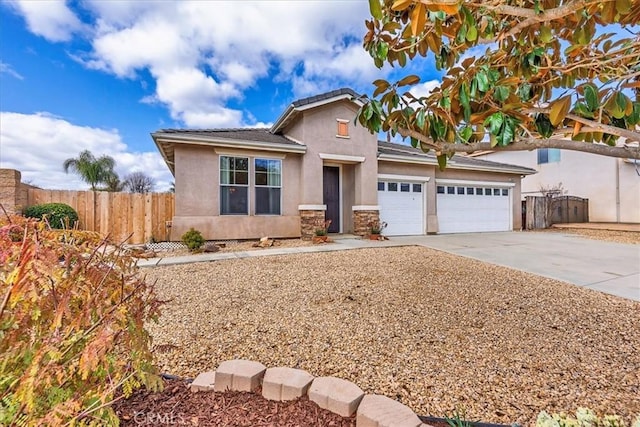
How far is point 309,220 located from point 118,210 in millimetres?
6727

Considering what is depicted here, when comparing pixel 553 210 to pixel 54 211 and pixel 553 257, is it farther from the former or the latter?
pixel 54 211

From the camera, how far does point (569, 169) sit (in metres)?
20.1

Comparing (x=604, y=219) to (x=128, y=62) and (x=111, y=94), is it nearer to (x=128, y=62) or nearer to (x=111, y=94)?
(x=128, y=62)

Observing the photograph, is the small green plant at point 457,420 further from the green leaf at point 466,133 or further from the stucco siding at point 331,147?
the stucco siding at point 331,147

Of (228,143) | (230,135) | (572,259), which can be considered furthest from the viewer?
(230,135)

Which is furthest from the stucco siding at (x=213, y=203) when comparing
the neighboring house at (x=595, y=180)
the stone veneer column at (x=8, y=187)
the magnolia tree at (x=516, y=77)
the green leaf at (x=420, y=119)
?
the neighboring house at (x=595, y=180)

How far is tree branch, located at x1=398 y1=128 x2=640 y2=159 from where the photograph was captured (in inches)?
83.3

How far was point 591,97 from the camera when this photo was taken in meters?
2.29

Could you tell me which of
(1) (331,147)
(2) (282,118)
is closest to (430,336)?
(1) (331,147)

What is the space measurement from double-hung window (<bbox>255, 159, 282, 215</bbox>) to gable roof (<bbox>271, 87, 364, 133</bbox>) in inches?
74.7

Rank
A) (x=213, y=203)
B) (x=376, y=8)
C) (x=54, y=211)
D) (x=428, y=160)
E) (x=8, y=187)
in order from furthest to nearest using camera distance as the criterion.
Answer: (x=428, y=160)
(x=213, y=203)
(x=54, y=211)
(x=8, y=187)
(x=376, y=8)

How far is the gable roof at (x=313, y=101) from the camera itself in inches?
420

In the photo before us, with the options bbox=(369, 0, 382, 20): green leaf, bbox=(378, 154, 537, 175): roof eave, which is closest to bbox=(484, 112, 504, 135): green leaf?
bbox=(369, 0, 382, 20): green leaf

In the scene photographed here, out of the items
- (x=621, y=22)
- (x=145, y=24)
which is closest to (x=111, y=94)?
(x=145, y=24)
